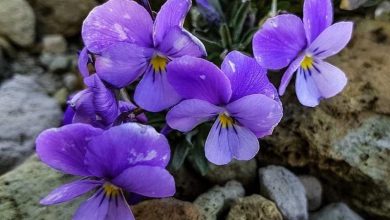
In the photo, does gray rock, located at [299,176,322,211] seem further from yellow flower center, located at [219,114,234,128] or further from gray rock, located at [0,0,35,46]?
gray rock, located at [0,0,35,46]

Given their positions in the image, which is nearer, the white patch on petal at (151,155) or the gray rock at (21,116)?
the white patch on petal at (151,155)

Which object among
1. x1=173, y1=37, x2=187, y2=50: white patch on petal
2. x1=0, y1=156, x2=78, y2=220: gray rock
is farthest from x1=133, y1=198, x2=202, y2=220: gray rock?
x1=173, y1=37, x2=187, y2=50: white patch on petal

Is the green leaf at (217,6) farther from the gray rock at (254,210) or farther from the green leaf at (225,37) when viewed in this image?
the gray rock at (254,210)

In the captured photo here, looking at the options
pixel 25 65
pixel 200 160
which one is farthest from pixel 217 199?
pixel 25 65

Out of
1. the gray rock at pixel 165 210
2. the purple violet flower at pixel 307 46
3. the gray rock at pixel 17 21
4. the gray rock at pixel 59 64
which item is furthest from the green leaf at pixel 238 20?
the gray rock at pixel 17 21

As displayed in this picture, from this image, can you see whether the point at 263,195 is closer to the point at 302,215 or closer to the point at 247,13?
the point at 302,215

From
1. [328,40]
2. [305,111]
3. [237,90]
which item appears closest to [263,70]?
[237,90]
